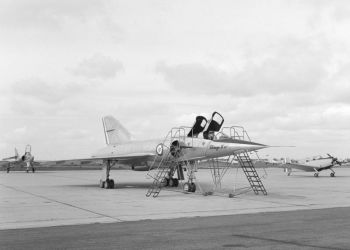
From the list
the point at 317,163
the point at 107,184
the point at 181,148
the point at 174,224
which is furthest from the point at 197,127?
the point at 317,163

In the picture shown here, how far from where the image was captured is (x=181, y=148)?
2144 centimetres

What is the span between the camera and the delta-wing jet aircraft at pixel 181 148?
64.2 ft

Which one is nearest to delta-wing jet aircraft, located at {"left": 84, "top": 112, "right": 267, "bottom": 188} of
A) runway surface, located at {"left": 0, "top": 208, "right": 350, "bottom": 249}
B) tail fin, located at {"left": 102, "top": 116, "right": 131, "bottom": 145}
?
tail fin, located at {"left": 102, "top": 116, "right": 131, "bottom": 145}

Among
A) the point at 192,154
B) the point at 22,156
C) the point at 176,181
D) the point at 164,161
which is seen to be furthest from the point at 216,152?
the point at 22,156

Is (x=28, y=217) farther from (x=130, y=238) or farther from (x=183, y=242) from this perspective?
(x=183, y=242)

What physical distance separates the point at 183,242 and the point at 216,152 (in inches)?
475

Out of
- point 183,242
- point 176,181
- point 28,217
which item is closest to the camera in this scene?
point 183,242

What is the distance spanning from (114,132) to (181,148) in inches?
350

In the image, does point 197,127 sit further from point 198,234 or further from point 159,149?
point 198,234

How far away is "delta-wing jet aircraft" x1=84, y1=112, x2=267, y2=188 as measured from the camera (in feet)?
64.2

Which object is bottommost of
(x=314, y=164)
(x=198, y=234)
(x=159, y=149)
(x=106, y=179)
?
(x=198, y=234)

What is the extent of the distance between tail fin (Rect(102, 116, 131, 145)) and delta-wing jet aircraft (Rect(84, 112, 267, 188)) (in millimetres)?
2575

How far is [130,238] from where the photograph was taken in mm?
8484

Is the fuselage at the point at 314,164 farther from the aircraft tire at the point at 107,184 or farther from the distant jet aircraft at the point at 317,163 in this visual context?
the aircraft tire at the point at 107,184
